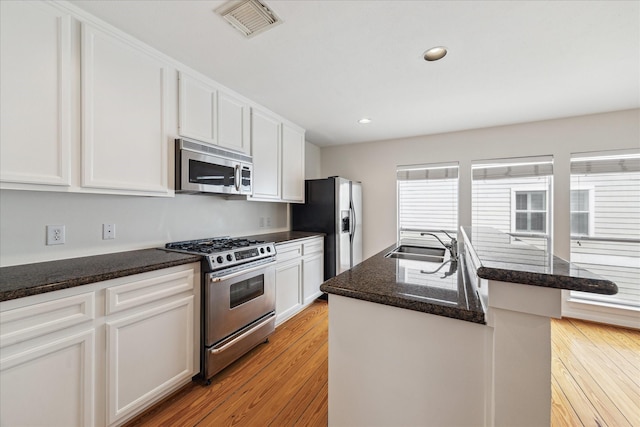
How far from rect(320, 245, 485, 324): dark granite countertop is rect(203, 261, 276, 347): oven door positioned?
105cm

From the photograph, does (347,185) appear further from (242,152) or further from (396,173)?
(242,152)

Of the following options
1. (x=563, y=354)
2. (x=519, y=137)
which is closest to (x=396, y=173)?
(x=519, y=137)

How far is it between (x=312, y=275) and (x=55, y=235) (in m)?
2.41

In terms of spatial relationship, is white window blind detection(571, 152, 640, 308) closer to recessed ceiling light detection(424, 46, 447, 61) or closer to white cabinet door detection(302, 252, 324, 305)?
recessed ceiling light detection(424, 46, 447, 61)

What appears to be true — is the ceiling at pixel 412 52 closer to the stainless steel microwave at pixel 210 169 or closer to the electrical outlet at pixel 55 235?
the stainless steel microwave at pixel 210 169

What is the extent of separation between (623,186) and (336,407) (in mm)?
4039

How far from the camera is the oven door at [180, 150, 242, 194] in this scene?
2021 mm

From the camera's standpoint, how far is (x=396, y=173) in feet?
13.4

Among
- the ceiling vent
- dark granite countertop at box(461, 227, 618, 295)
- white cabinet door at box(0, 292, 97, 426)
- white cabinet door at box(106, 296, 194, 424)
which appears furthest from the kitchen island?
the ceiling vent

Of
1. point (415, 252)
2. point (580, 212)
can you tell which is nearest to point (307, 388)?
point (415, 252)

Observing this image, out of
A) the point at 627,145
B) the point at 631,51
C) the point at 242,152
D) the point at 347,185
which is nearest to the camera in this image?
the point at 631,51

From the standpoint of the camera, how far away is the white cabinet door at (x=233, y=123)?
237 centimetres

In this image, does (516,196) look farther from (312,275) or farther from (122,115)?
(122,115)

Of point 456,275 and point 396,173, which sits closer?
point 456,275
